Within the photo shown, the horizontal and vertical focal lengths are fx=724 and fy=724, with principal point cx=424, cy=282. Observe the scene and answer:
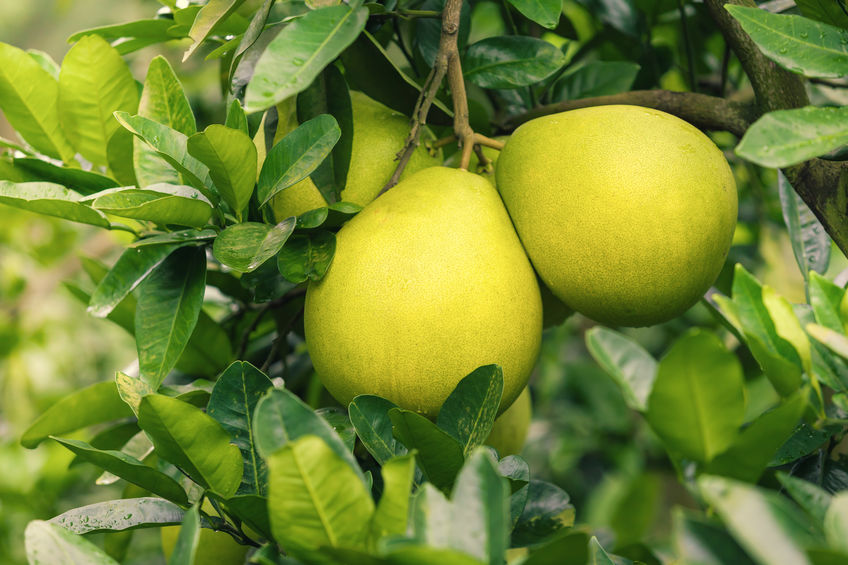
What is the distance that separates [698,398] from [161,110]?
670 mm

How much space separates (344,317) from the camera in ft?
2.41

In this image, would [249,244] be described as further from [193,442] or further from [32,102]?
[32,102]

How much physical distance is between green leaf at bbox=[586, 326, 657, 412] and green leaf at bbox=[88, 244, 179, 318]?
0.50m

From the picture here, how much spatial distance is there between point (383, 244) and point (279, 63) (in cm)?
21

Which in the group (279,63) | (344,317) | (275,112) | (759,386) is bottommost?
(759,386)

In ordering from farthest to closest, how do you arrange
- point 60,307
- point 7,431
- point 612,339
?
1. point 60,307
2. point 7,431
3. point 612,339

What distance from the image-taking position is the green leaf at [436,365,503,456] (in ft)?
2.25

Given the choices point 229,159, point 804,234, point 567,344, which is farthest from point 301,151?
point 567,344

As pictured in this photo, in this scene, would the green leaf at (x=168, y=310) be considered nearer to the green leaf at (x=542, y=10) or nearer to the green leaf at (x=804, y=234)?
the green leaf at (x=542, y=10)

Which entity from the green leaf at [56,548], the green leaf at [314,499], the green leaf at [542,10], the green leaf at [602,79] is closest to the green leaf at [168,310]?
the green leaf at [56,548]

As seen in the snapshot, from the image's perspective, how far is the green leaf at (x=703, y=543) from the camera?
414mm

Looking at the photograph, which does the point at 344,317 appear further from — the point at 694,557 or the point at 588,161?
the point at 694,557

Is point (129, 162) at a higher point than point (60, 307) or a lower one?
higher

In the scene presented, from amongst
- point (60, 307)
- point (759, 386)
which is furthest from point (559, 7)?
point (60, 307)
